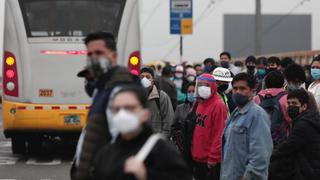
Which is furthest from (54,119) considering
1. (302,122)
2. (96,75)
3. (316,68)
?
(96,75)

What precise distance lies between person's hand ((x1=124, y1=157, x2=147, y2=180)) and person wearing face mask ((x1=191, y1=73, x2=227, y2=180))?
3999 millimetres

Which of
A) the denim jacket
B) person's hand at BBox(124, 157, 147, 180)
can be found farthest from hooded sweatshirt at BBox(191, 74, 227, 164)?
person's hand at BBox(124, 157, 147, 180)

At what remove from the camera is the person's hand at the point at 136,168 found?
165 inches

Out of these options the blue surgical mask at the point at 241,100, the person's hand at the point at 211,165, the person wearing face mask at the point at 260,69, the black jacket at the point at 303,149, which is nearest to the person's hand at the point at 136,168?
the blue surgical mask at the point at 241,100

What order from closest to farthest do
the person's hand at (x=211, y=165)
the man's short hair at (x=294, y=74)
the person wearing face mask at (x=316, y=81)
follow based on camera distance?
the person's hand at (x=211, y=165) → the man's short hair at (x=294, y=74) → the person wearing face mask at (x=316, y=81)

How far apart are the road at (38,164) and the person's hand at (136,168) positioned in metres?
8.32

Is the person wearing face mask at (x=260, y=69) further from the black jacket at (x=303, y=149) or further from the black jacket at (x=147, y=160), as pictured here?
the black jacket at (x=147, y=160)

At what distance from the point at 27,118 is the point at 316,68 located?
5657mm

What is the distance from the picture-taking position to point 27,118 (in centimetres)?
1405

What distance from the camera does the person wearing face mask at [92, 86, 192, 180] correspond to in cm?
423

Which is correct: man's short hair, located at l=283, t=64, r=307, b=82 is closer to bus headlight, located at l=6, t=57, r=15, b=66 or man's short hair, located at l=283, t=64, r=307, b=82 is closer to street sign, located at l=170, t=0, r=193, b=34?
bus headlight, located at l=6, t=57, r=15, b=66

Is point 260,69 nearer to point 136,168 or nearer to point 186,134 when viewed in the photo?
point 186,134

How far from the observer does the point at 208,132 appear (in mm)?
8406

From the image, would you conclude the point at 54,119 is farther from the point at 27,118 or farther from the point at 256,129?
the point at 256,129
